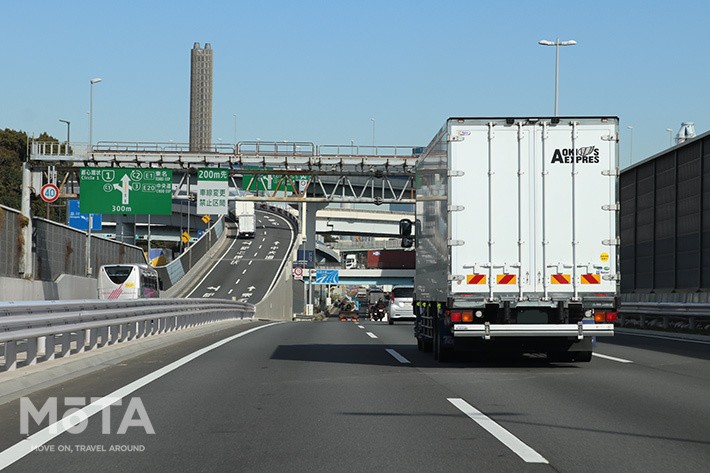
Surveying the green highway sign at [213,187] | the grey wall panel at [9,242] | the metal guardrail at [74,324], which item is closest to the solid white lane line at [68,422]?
the metal guardrail at [74,324]

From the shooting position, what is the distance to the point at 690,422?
9.38 m

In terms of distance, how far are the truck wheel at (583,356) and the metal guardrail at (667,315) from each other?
9671mm

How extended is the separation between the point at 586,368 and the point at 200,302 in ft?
54.6

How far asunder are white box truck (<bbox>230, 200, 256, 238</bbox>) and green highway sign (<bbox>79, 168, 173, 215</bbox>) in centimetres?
5225

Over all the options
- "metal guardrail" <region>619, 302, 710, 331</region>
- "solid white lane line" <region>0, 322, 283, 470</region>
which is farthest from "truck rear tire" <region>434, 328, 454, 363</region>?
"metal guardrail" <region>619, 302, 710, 331</region>

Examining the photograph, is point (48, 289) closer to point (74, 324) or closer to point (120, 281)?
point (120, 281)

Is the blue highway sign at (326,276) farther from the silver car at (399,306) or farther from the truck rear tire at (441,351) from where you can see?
the truck rear tire at (441,351)

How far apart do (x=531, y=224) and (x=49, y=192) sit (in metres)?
35.1

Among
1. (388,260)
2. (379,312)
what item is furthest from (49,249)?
(388,260)

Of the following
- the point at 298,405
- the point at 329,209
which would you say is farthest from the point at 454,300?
the point at 329,209

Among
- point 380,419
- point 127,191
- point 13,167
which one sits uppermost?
point 13,167

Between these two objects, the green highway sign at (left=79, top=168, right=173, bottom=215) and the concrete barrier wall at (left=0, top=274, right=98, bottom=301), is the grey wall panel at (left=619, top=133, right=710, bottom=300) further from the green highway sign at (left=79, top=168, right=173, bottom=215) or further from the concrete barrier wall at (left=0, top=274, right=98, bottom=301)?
the green highway sign at (left=79, top=168, right=173, bottom=215)

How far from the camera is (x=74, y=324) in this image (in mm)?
15000

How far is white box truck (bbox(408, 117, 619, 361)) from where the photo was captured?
1478cm
